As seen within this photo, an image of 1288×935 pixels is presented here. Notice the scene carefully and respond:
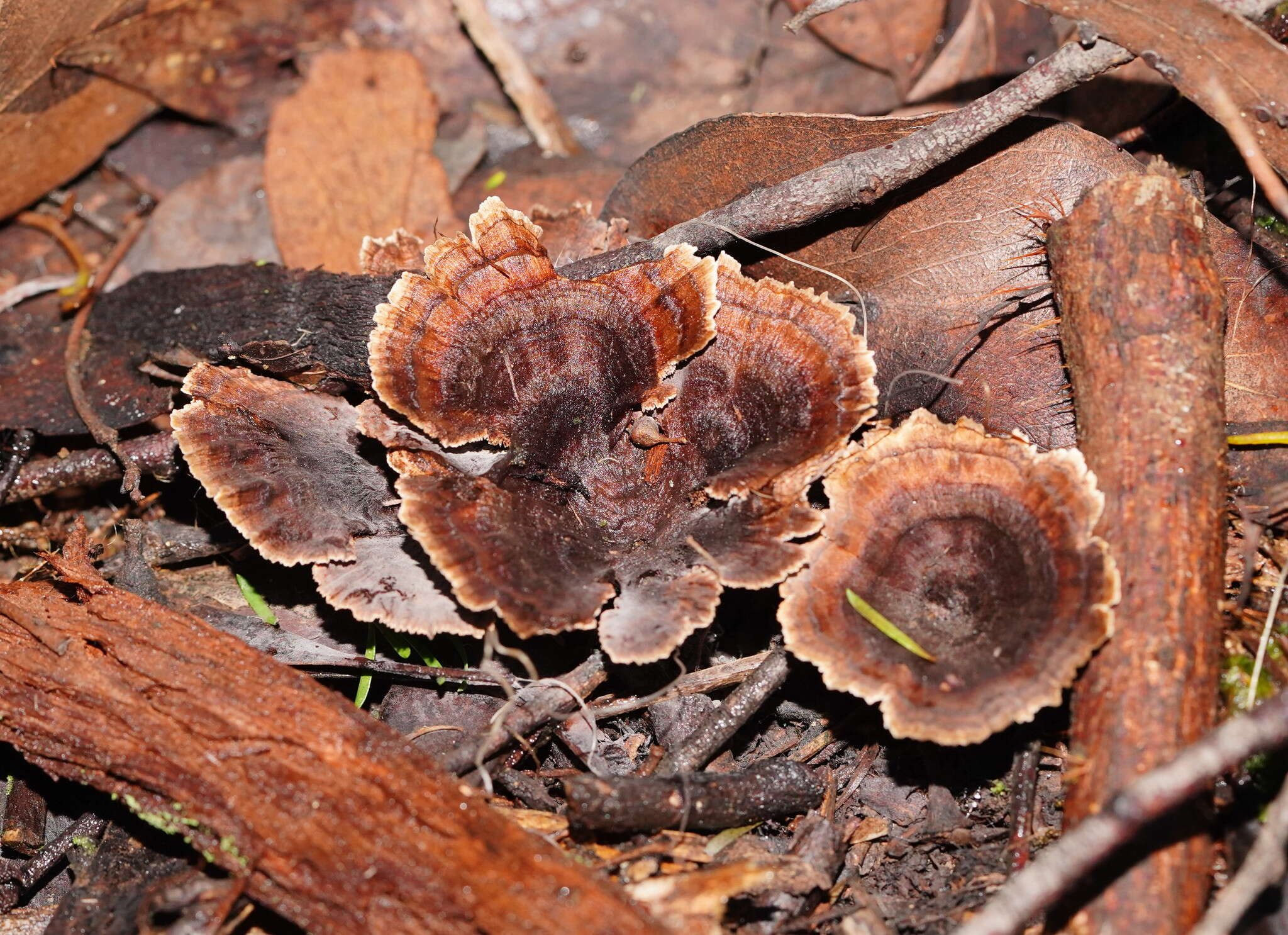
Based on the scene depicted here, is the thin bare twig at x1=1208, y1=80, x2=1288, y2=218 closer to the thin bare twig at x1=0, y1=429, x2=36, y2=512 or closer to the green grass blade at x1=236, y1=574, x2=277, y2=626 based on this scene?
the green grass blade at x1=236, y1=574, x2=277, y2=626

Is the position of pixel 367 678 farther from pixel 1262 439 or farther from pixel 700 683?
pixel 1262 439

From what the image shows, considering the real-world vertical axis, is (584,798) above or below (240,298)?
below

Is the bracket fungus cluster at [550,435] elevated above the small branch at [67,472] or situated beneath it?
elevated above

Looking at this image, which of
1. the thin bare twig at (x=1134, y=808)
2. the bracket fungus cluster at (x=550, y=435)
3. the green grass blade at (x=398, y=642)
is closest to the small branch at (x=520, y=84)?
the bracket fungus cluster at (x=550, y=435)

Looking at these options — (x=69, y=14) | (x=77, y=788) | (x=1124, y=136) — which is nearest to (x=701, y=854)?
(x=77, y=788)

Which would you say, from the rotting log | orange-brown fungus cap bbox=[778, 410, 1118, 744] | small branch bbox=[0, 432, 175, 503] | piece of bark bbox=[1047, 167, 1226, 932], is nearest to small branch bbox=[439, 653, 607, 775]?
the rotting log

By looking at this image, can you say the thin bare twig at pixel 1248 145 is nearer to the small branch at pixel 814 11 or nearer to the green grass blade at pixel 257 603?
the small branch at pixel 814 11

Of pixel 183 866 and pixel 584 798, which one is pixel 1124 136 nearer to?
pixel 584 798
